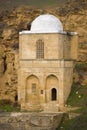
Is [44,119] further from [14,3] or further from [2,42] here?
[14,3]

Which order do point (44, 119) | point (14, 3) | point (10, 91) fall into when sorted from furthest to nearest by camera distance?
point (14, 3), point (10, 91), point (44, 119)

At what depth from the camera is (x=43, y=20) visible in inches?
2665

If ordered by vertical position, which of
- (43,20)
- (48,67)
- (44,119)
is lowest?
(44,119)

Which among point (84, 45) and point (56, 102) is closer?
point (56, 102)

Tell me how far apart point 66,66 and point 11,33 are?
378 inches

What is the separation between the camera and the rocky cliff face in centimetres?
7250

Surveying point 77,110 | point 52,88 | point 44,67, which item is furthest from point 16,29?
point 77,110

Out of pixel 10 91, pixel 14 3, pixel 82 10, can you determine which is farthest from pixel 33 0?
pixel 10 91

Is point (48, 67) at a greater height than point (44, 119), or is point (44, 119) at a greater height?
point (48, 67)

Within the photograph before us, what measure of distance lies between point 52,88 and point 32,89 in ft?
6.10

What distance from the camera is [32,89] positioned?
68.1 metres

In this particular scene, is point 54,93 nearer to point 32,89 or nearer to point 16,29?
point 32,89

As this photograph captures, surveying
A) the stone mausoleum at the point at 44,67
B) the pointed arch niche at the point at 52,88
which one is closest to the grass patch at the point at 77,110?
the stone mausoleum at the point at 44,67

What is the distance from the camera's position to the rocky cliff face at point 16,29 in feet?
238
